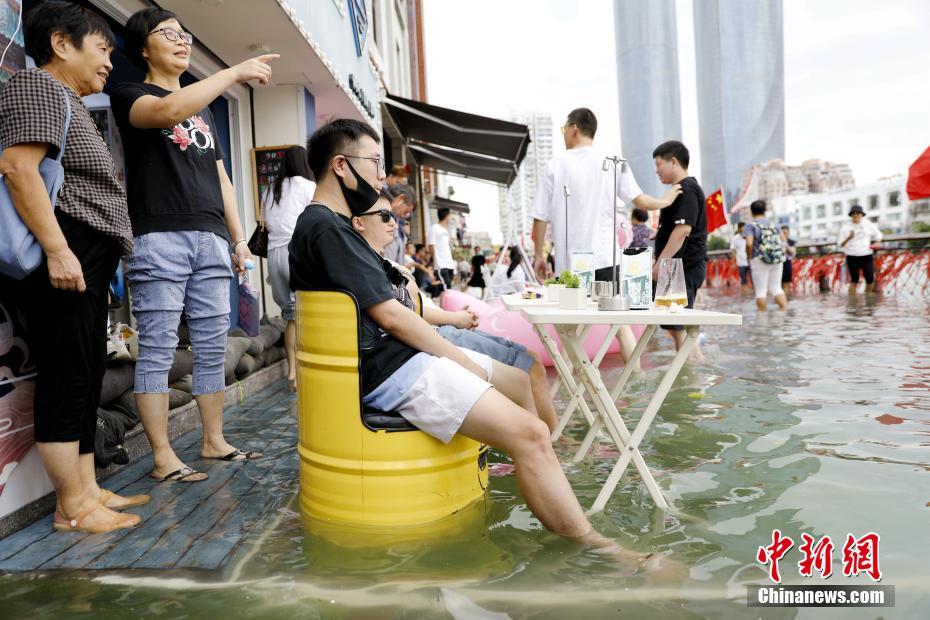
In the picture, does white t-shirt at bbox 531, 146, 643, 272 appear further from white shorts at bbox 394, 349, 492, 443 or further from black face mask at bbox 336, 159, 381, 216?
white shorts at bbox 394, 349, 492, 443

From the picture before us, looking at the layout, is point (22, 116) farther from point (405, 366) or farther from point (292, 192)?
point (292, 192)

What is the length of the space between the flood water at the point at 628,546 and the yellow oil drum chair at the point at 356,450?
0.10 meters

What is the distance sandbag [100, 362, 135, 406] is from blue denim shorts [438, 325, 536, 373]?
5.93ft

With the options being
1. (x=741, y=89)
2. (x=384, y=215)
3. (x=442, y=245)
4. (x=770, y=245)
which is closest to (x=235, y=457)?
(x=384, y=215)

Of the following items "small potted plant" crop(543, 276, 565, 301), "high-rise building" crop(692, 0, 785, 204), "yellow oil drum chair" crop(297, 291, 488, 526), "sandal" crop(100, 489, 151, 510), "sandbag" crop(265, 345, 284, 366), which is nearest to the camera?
"yellow oil drum chair" crop(297, 291, 488, 526)

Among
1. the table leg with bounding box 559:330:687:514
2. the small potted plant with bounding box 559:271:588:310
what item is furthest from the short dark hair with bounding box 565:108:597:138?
the table leg with bounding box 559:330:687:514

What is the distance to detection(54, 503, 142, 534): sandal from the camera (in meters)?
2.49

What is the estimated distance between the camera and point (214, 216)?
3.25m

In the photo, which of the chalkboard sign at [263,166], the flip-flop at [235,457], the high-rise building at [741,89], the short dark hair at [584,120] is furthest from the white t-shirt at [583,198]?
the high-rise building at [741,89]

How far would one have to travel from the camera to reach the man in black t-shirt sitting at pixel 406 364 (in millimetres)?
2211

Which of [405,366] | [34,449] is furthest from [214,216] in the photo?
[405,366]

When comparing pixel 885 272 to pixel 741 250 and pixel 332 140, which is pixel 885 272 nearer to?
pixel 741 250

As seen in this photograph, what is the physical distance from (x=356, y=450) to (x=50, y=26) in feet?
6.37

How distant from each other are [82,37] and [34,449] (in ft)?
5.37
